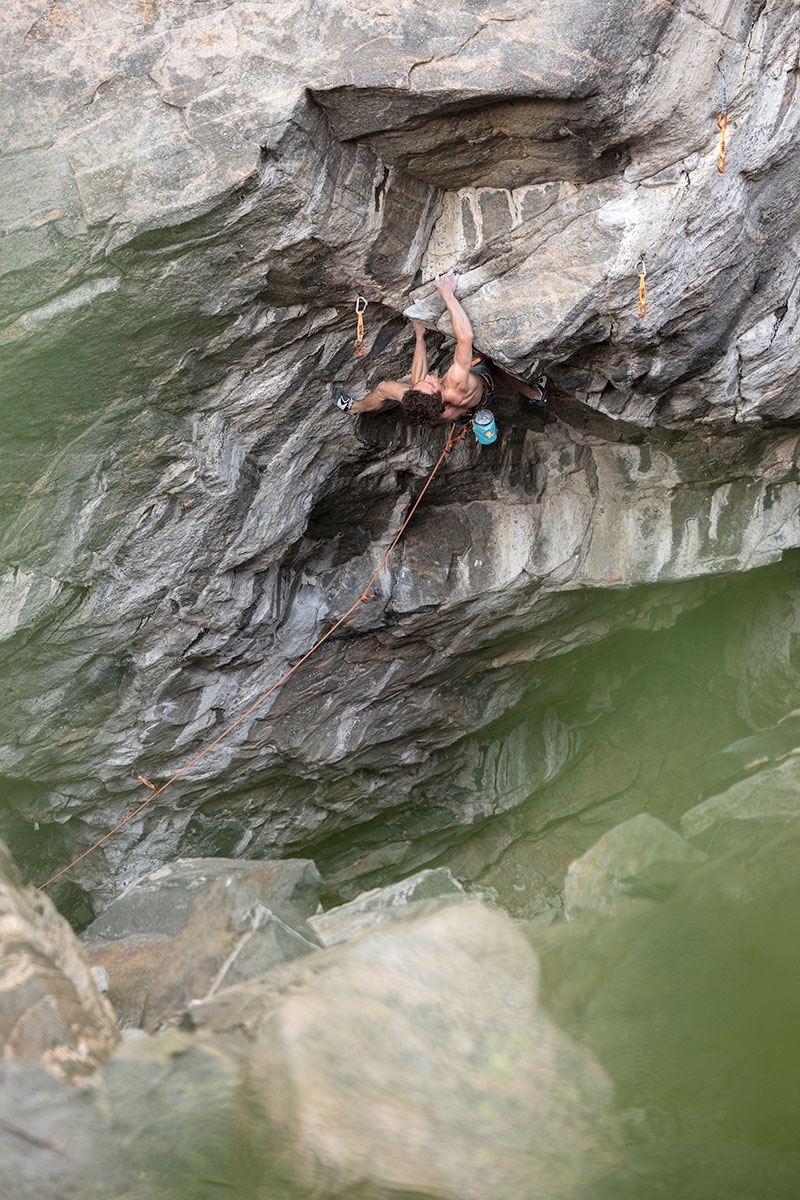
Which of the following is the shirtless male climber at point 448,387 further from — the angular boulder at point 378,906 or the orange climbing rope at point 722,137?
the angular boulder at point 378,906

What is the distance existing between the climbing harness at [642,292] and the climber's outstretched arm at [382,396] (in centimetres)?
157

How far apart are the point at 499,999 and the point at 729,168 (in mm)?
4476

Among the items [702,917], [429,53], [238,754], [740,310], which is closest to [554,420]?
[740,310]

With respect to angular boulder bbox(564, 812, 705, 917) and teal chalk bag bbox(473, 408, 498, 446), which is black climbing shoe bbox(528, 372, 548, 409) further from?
angular boulder bbox(564, 812, 705, 917)

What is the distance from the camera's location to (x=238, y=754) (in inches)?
310

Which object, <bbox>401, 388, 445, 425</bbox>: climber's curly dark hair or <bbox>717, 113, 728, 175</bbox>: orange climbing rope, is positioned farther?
<bbox>401, 388, 445, 425</bbox>: climber's curly dark hair

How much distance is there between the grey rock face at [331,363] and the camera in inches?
186

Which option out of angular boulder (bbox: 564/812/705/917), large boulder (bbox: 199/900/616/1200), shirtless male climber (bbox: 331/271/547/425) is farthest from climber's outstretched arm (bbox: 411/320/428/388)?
large boulder (bbox: 199/900/616/1200)

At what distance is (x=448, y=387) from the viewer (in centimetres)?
592

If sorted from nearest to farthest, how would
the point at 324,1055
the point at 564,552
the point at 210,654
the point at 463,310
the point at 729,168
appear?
the point at 324,1055 < the point at 729,168 < the point at 463,310 < the point at 210,654 < the point at 564,552

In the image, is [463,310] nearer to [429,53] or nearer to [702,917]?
[429,53]

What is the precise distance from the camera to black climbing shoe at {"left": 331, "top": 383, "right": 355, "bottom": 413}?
627 centimetres

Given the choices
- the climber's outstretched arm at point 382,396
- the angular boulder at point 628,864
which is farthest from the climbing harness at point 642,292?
the angular boulder at point 628,864

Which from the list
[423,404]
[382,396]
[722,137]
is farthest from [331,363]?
[722,137]
